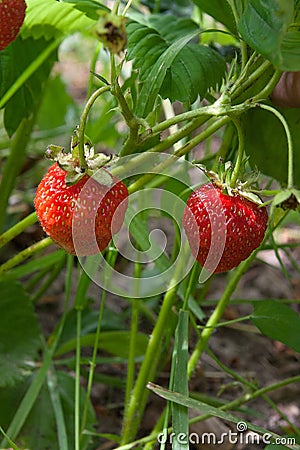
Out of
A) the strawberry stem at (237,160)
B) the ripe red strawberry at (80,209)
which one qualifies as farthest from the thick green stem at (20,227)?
the strawberry stem at (237,160)

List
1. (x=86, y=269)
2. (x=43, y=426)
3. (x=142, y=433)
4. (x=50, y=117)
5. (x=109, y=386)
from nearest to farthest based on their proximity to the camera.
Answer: (x=86, y=269) → (x=43, y=426) → (x=142, y=433) → (x=109, y=386) → (x=50, y=117)

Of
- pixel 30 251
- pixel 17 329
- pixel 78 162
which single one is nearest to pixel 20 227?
pixel 30 251

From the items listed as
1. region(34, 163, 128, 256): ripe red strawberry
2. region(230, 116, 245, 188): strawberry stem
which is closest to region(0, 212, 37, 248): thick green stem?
region(34, 163, 128, 256): ripe red strawberry

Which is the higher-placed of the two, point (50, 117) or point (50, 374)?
point (50, 117)

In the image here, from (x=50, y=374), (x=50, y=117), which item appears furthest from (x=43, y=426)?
(x=50, y=117)

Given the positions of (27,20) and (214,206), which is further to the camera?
(27,20)

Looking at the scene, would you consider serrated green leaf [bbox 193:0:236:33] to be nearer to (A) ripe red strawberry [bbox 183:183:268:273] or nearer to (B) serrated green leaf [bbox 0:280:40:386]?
(A) ripe red strawberry [bbox 183:183:268:273]

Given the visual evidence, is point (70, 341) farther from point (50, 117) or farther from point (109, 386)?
point (50, 117)

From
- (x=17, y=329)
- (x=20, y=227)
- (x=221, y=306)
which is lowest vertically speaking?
(x=17, y=329)

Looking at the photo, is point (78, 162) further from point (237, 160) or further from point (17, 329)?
point (17, 329)
